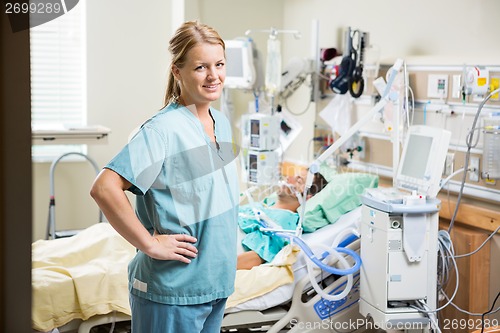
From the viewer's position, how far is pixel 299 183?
3619mm

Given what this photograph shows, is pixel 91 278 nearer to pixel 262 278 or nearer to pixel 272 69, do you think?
pixel 262 278

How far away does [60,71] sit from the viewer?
4695mm

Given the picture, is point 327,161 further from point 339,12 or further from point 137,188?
point 137,188

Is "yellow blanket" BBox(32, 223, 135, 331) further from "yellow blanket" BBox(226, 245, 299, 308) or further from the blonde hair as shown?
the blonde hair

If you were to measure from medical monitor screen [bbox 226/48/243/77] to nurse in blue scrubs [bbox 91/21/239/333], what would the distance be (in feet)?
7.76

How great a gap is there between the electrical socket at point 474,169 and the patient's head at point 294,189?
82 cm

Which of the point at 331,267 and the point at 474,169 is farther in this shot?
the point at 474,169

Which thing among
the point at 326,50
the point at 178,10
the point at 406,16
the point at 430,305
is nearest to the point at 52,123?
the point at 178,10

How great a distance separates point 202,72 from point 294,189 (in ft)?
6.16

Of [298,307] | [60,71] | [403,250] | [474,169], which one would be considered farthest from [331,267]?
[60,71]

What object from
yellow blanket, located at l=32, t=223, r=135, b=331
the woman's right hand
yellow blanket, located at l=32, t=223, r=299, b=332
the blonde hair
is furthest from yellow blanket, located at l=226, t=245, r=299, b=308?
the blonde hair

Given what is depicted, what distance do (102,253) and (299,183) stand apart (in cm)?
118

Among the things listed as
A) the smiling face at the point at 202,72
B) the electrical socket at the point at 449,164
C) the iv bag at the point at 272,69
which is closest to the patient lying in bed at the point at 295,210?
the electrical socket at the point at 449,164

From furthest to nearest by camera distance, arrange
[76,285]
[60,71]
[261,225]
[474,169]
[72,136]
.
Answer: [60,71] → [72,136] → [261,225] → [474,169] → [76,285]
